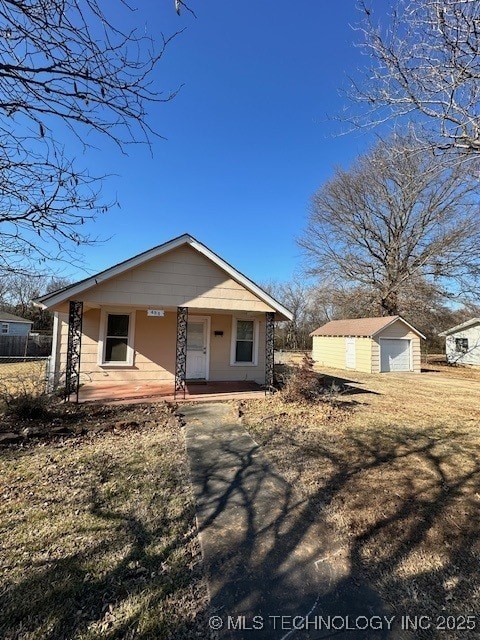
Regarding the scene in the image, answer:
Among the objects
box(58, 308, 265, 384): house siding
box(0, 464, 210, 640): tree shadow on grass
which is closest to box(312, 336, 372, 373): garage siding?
box(58, 308, 265, 384): house siding

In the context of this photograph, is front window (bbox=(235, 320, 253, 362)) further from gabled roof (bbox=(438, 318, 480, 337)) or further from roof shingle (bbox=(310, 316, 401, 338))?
gabled roof (bbox=(438, 318, 480, 337))

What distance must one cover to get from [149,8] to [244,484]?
15.7ft

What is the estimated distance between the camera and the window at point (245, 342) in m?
11.3

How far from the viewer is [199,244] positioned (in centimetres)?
911

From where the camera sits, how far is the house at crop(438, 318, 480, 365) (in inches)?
1022

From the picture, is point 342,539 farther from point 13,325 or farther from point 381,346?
point 13,325

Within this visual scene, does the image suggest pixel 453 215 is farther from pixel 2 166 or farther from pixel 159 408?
pixel 2 166

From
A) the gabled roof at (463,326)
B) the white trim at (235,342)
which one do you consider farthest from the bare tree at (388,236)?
the white trim at (235,342)

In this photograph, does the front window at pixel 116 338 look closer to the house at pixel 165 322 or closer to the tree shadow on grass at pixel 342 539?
the house at pixel 165 322

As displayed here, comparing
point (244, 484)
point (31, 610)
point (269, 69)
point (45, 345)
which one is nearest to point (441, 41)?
point (269, 69)

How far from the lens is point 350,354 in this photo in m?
21.3

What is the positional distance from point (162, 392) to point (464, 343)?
27.9m

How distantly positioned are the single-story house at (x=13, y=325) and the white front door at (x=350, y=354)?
94.3 feet

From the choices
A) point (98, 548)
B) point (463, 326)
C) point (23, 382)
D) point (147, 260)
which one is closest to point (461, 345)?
point (463, 326)
